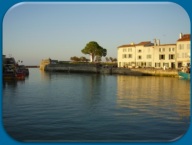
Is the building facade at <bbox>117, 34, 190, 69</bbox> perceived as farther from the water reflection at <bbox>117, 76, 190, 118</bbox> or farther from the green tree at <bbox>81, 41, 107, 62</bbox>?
the green tree at <bbox>81, 41, 107, 62</bbox>

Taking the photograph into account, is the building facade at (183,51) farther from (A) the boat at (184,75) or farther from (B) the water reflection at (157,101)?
(B) the water reflection at (157,101)

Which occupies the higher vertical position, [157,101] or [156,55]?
[156,55]

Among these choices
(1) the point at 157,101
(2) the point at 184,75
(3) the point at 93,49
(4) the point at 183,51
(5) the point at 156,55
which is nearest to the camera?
(3) the point at 93,49

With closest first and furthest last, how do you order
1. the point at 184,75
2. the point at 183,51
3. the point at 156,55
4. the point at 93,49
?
the point at 93,49 < the point at 183,51 < the point at 184,75 < the point at 156,55

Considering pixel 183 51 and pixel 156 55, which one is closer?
pixel 183 51

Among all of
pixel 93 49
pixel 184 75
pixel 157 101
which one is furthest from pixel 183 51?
pixel 93 49

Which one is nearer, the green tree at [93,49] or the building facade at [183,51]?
the green tree at [93,49]

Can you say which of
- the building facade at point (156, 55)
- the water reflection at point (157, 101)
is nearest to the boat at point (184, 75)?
the building facade at point (156, 55)

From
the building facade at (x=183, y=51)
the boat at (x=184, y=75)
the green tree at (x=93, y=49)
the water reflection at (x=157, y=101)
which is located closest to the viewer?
the green tree at (x=93, y=49)

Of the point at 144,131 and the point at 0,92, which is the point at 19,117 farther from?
the point at 0,92

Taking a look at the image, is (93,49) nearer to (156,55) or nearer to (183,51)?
(183,51)

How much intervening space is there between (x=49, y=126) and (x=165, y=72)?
45.9ft

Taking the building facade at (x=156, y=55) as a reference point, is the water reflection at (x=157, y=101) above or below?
below

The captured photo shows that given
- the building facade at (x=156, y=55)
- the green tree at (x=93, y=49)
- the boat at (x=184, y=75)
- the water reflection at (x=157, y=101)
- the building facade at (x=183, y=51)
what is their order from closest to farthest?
the green tree at (x=93, y=49), the water reflection at (x=157, y=101), the building facade at (x=183, y=51), the boat at (x=184, y=75), the building facade at (x=156, y=55)
